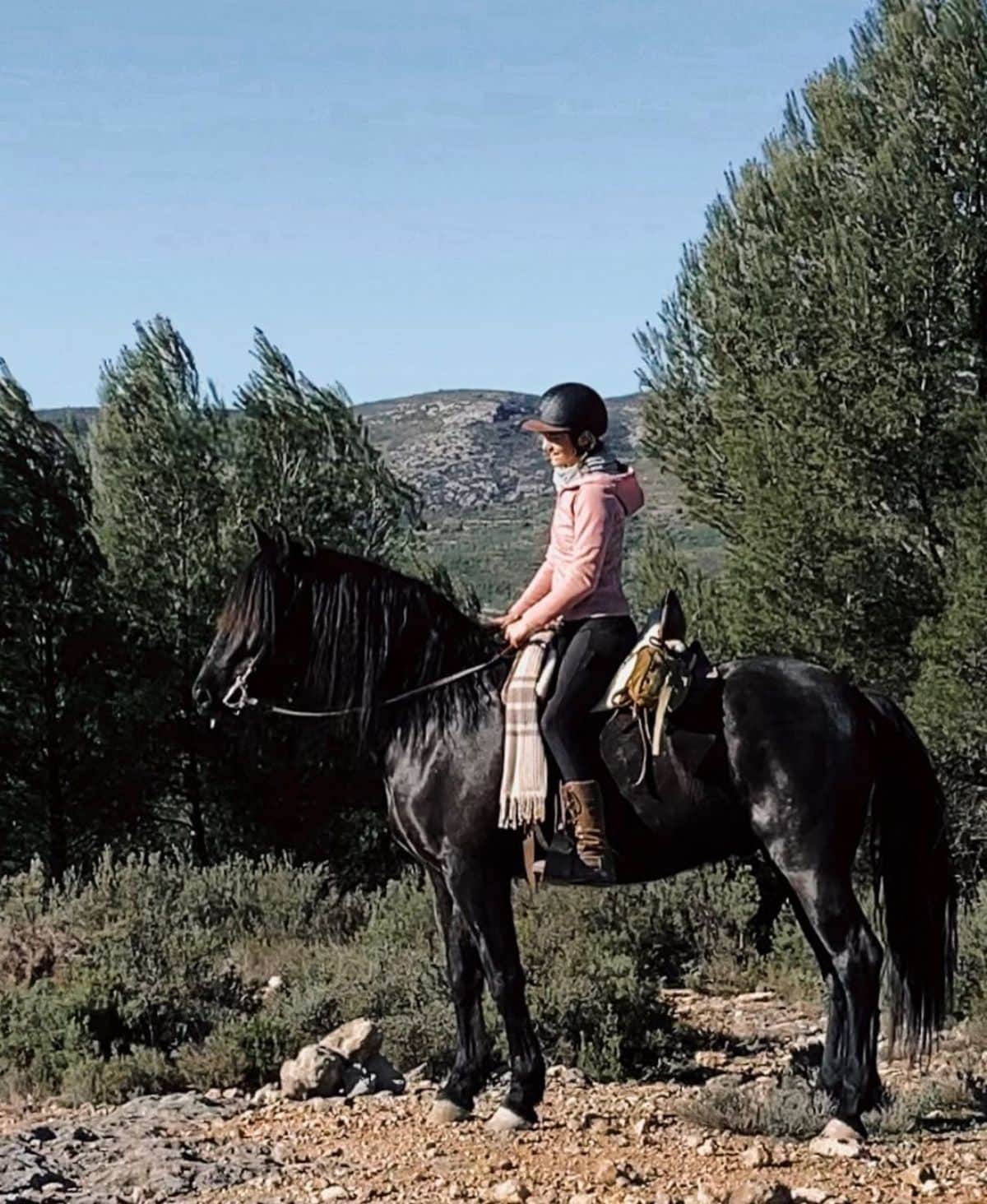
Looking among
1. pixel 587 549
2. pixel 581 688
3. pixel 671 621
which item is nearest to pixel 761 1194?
pixel 581 688

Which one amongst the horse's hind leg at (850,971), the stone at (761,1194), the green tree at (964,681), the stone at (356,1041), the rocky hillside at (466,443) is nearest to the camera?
the stone at (761,1194)

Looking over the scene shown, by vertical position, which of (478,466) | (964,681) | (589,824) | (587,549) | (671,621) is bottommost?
(964,681)

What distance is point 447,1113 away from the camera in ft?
20.6

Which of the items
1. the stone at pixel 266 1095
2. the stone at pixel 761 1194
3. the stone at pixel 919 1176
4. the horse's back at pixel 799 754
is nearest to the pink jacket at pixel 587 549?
the horse's back at pixel 799 754

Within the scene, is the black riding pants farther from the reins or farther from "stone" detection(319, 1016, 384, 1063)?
"stone" detection(319, 1016, 384, 1063)

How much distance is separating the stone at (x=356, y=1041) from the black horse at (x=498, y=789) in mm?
1235

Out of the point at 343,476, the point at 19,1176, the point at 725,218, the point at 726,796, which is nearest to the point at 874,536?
the point at 725,218

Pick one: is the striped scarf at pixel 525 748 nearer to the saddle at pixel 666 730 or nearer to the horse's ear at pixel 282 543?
the saddle at pixel 666 730

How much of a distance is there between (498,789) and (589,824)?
1.46 feet

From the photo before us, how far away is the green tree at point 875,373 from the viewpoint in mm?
18891

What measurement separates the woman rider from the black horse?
0.16 m

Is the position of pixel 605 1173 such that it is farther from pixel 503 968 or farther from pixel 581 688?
pixel 581 688

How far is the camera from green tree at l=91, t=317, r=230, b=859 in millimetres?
24656

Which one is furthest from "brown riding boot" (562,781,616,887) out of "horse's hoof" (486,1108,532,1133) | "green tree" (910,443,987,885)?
"green tree" (910,443,987,885)
